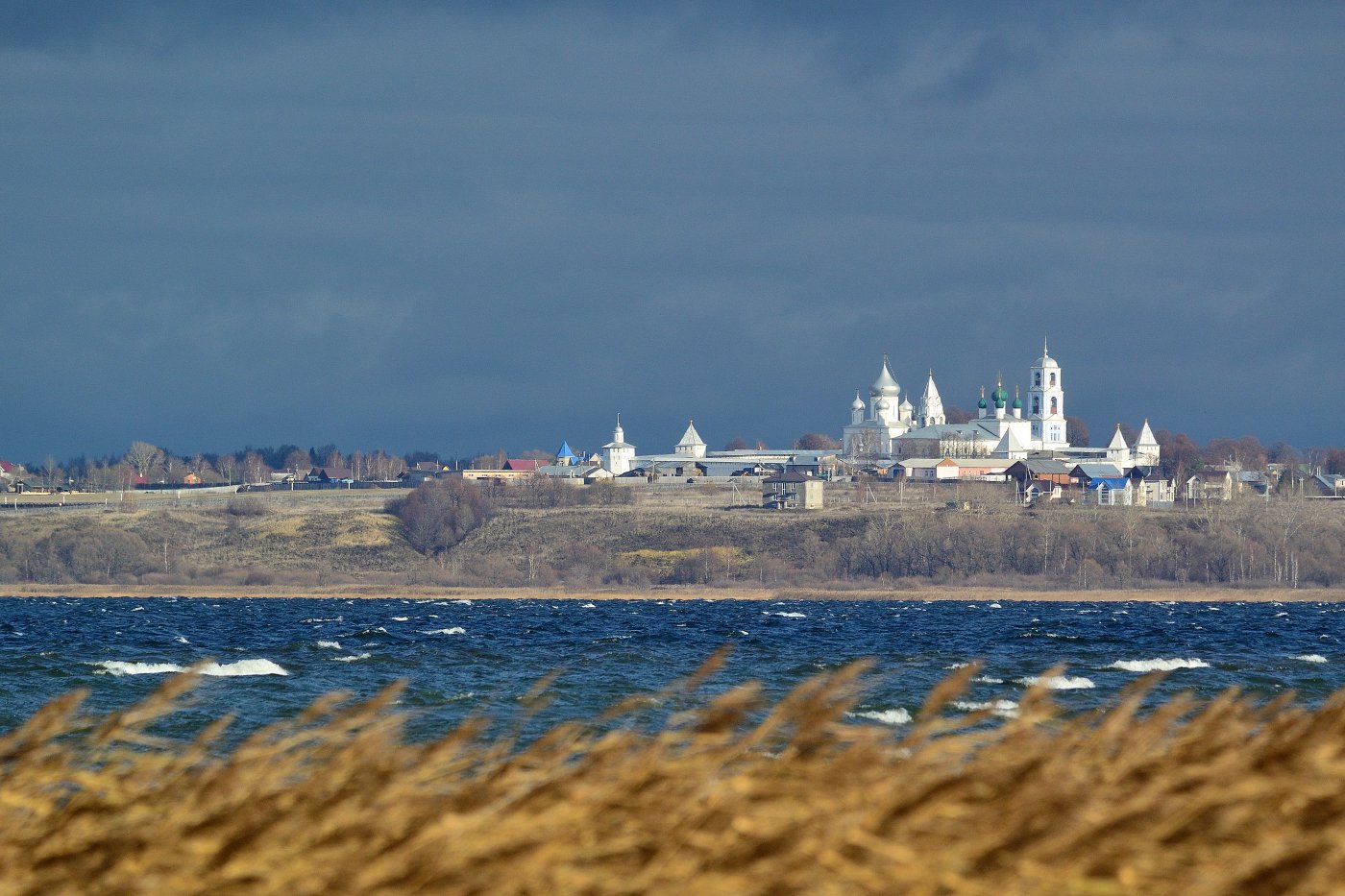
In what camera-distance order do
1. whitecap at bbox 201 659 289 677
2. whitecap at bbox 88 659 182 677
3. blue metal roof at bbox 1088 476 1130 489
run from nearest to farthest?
whitecap at bbox 201 659 289 677, whitecap at bbox 88 659 182 677, blue metal roof at bbox 1088 476 1130 489

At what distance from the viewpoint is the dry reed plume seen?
482cm

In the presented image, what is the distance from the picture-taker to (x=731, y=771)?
5980 mm

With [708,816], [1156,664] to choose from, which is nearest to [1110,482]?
[1156,664]

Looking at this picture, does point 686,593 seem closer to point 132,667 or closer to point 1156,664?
point 1156,664

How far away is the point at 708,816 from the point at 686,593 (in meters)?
99.8

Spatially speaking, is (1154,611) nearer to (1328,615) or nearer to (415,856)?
(1328,615)

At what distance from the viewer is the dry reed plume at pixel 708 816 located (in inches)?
190

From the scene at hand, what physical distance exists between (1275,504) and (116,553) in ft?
309

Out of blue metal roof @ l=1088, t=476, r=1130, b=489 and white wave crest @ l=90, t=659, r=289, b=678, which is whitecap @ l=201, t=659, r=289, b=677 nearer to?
white wave crest @ l=90, t=659, r=289, b=678

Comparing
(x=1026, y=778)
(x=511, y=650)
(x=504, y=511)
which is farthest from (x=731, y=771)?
(x=504, y=511)

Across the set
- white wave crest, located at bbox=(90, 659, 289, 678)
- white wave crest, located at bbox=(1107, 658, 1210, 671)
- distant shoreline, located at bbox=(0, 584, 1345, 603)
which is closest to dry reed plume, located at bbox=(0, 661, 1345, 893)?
white wave crest, located at bbox=(90, 659, 289, 678)

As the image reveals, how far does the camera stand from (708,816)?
5004mm

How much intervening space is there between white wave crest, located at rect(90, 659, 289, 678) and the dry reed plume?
25.8 meters

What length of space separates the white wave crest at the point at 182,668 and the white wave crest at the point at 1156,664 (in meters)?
17.7
